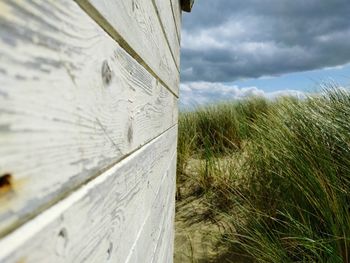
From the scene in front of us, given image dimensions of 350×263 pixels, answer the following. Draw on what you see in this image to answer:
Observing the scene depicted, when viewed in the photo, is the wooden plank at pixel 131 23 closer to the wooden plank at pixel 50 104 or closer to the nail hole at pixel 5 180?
the wooden plank at pixel 50 104

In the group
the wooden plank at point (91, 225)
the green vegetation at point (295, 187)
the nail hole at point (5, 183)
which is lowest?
the green vegetation at point (295, 187)

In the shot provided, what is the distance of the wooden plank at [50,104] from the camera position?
14.4 inches

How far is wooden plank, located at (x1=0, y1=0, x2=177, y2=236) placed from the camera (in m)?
0.37

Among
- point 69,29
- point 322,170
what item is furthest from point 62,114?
point 322,170

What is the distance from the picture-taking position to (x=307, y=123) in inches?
143

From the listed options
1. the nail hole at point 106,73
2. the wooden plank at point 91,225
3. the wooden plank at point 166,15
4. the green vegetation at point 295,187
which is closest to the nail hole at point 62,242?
the wooden plank at point 91,225

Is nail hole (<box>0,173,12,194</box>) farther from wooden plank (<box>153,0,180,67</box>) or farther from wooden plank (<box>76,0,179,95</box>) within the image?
wooden plank (<box>153,0,180,67</box>)

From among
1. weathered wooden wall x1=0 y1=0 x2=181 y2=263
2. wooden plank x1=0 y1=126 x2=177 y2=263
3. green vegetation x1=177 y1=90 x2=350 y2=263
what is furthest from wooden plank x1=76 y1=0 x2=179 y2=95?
green vegetation x1=177 y1=90 x2=350 y2=263

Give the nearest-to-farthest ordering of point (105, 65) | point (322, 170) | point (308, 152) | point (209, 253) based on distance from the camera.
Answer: point (105, 65) → point (322, 170) → point (308, 152) → point (209, 253)

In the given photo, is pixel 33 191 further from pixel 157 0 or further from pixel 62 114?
pixel 157 0

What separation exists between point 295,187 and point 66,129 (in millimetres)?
2995

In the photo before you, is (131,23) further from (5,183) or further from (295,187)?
(295,187)

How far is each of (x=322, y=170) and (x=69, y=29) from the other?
2.76 metres

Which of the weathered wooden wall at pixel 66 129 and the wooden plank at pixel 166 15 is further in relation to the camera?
the wooden plank at pixel 166 15
